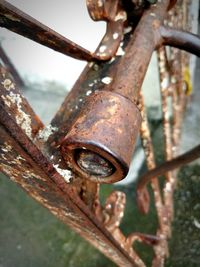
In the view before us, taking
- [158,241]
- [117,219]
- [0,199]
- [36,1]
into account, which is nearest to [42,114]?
[0,199]

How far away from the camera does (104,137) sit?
52cm

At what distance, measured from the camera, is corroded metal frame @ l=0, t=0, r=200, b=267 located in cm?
59

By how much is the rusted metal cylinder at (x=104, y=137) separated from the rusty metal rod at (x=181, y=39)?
28 cm

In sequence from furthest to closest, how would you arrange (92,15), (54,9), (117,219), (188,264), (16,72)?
(16,72) → (54,9) → (188,264) → (117,219) → (92,15)

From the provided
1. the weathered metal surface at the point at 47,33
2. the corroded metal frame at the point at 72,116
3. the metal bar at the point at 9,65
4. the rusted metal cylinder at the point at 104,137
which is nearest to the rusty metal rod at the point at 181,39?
the corroded metal frame at the point at 72,116

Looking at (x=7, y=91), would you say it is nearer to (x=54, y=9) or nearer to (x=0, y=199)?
(x=54, y=9)

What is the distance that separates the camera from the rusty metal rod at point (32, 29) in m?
→ 0.61

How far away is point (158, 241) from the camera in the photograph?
1.43 m

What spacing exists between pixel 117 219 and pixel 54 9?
49.0 inches

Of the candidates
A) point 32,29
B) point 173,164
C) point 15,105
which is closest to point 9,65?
point 173,164

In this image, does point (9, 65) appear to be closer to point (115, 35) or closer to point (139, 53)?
point (115, 35)

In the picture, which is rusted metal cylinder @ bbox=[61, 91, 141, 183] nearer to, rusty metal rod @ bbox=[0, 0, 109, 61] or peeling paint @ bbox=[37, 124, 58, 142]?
peeling paint @ bbox=[37, 124, 58, 142]

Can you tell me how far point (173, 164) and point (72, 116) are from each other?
0.52 meters

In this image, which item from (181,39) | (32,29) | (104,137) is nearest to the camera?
(104,137)
